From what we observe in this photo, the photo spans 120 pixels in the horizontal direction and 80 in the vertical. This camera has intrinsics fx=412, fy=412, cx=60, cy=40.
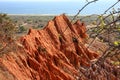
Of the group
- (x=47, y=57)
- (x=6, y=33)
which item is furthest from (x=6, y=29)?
(x=47, y=57)

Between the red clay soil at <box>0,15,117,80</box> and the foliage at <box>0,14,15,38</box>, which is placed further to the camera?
the foliage at <box>0,14,15,38</box>

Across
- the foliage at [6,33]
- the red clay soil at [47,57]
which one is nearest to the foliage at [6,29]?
the foliage at [6,33]

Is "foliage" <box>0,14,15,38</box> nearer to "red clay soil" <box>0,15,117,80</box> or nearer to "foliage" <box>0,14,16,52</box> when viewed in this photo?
"foliage" <box>0,14,16,52</box>

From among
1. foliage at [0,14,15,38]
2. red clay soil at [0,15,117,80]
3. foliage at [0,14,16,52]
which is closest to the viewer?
red clay soil at [0,15,117,80]

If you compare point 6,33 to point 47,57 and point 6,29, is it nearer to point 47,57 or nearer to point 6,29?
point 6,29

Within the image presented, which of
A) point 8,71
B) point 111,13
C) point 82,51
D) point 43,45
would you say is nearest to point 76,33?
point 82,51

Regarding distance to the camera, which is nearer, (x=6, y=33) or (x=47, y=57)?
(x=6, y=33)

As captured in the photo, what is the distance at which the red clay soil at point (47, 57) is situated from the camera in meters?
30.4

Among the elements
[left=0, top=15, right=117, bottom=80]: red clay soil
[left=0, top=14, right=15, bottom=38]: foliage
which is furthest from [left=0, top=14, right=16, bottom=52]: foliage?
[left=0, top=15, right=117, bottom=80]: red clay soil

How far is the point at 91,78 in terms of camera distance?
477 centimetres

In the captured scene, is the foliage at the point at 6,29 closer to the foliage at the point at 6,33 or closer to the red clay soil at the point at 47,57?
the foliage at the point at 6,33

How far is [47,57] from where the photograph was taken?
3609 cm

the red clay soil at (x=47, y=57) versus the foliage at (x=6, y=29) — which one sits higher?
the foliage at (x=6, y=29)

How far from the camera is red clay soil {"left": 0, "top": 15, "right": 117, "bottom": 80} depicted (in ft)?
99.8
